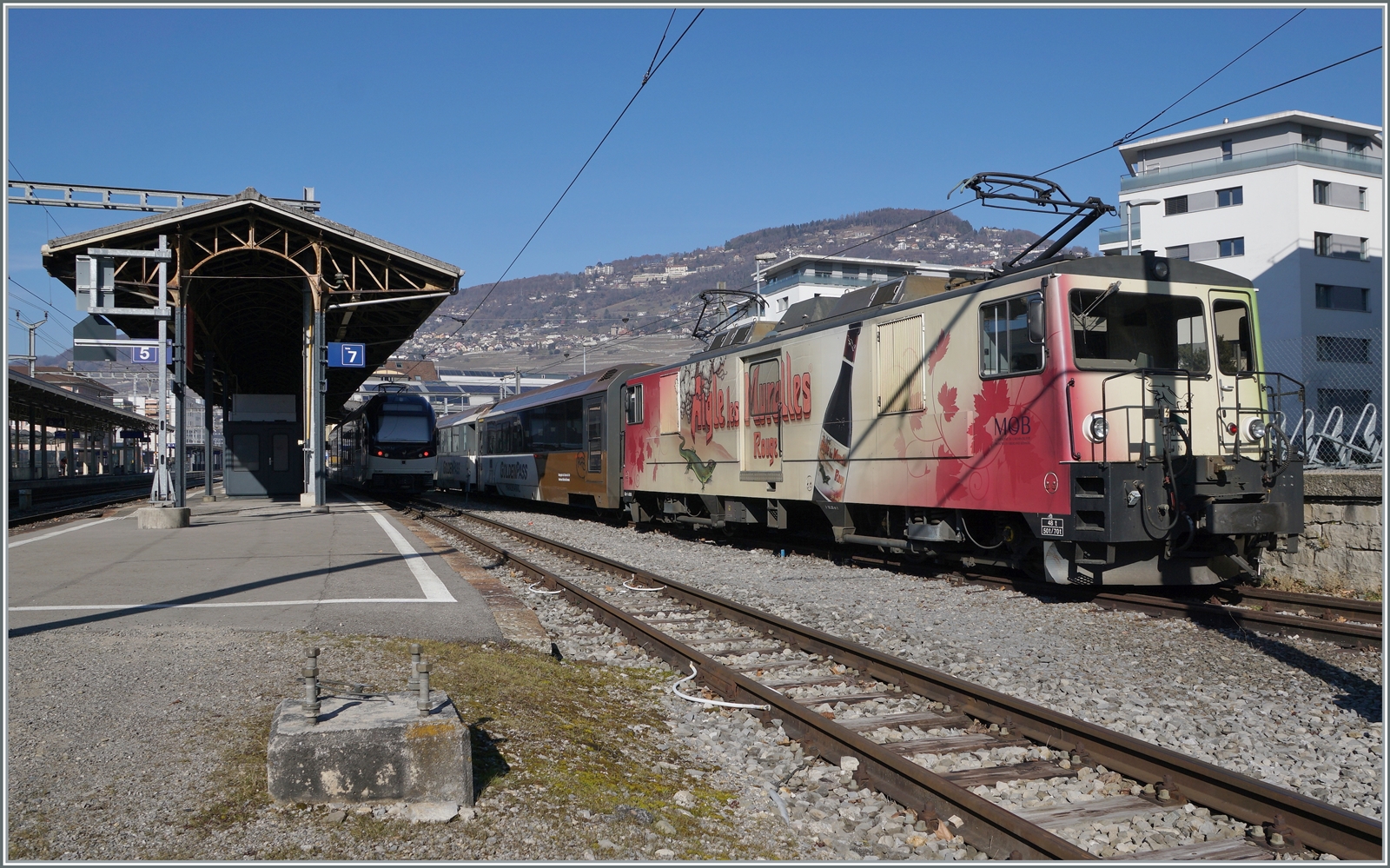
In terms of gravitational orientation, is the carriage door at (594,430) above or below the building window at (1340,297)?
below

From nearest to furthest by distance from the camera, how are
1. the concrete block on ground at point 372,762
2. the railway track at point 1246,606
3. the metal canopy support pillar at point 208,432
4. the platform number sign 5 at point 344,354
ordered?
the concrete block on ground at point 372,762, the railway track at point 1246,606, the platform number sign 5 at point 344,354, the metal canopy support pillar at point 208,432

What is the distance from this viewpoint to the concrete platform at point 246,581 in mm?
8508

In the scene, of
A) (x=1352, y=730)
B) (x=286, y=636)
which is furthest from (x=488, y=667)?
(x=1352, y=730)

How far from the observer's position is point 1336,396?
45.5 ft

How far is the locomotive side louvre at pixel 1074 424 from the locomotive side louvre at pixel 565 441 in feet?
28.4

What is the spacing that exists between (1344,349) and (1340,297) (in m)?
35.5

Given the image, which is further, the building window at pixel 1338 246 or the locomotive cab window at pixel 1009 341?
the building window at pixel 1338 246

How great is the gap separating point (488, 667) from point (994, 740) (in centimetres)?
338

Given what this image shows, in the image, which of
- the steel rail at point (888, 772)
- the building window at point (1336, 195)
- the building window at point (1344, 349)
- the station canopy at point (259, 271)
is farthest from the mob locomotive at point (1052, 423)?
the building window at point (1336, 195)

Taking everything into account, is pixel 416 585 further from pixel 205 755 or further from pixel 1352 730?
pixel 1352 730

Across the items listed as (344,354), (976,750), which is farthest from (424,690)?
(344,354)

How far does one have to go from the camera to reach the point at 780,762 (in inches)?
205

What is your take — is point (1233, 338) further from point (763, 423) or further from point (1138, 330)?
point (763, 423)

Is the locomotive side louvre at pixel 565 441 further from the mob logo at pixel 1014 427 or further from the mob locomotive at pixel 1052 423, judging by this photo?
the mob logo at pixel 1014 427
